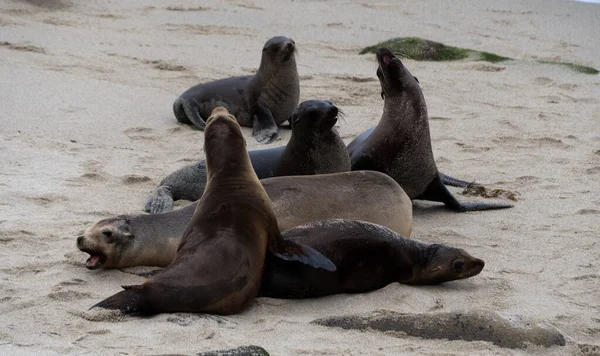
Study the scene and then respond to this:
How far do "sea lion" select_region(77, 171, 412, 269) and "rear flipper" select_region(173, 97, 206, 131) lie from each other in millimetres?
2946

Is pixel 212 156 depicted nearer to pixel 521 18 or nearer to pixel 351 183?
pixel 351 183

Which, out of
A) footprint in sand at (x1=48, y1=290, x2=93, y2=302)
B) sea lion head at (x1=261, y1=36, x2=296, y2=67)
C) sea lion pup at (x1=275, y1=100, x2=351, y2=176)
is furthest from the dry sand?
sea lion pup at (x1=275, y1=100, x2=351, y2=176)

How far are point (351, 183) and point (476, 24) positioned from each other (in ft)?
23.3

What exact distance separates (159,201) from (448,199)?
1.72 meters

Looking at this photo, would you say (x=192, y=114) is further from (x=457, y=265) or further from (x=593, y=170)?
(x=457, y=265)

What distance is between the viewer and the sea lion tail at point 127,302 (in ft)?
12.8

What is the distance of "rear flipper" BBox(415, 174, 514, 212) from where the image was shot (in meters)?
6.21

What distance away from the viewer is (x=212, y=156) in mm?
4617

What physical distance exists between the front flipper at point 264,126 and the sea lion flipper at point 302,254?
372cm

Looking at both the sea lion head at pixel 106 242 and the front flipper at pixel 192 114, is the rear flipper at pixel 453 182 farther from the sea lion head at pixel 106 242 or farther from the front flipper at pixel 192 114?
the sea lion head at pixel 106 242

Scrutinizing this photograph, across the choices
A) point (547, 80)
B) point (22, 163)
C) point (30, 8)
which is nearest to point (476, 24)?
point (547, 80)

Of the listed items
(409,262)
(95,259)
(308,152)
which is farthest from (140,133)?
(409,262)

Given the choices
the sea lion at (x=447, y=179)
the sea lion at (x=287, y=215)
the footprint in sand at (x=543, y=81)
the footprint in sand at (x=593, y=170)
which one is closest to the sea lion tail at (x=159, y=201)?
the sea lion at (x=287, y=215)

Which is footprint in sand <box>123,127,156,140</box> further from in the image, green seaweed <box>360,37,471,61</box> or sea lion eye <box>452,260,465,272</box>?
sea lion eye <box>452,260,465,272</box>
